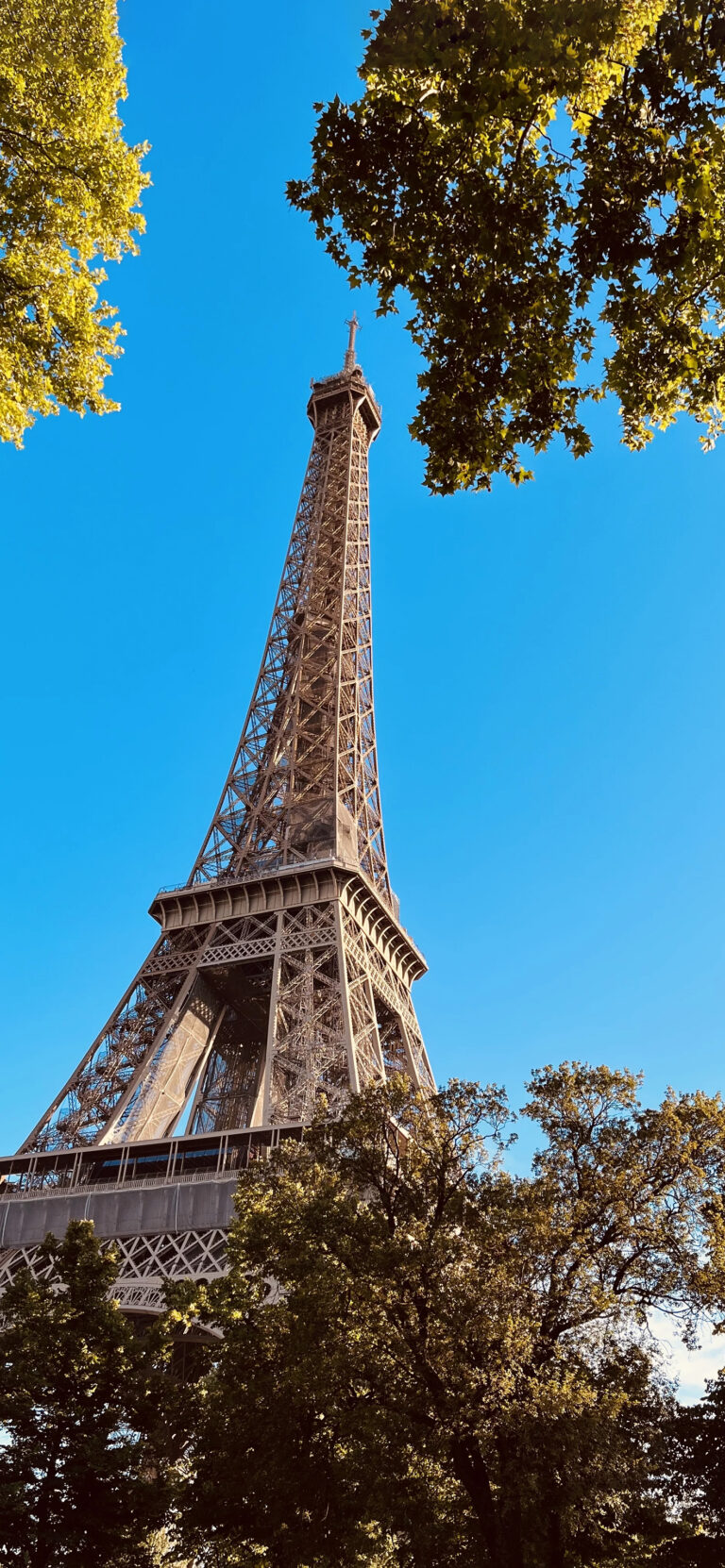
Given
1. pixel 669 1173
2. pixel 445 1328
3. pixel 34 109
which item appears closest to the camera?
pixel 34 109

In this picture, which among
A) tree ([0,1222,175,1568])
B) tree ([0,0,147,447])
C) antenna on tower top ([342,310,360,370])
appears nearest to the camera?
tree ([0,0,147,447])

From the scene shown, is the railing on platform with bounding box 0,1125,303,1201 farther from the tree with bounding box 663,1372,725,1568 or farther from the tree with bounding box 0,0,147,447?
the tree with bounding box 0,0,147,447

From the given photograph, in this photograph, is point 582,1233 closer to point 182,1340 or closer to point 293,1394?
point 293,1394

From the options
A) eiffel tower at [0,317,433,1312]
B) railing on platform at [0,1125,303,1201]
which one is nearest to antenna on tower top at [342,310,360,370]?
eiffel tower at [0,317,433,1312]

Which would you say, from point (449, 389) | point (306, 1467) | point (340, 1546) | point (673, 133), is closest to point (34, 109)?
point (449, 389)

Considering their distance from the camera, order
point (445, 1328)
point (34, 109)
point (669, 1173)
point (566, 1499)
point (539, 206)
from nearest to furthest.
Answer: point (539, 206), point (34, 109), point (566, 1499), point (445, 1328), point (669, 1173)

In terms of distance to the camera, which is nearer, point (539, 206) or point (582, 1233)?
point (539, 206)
